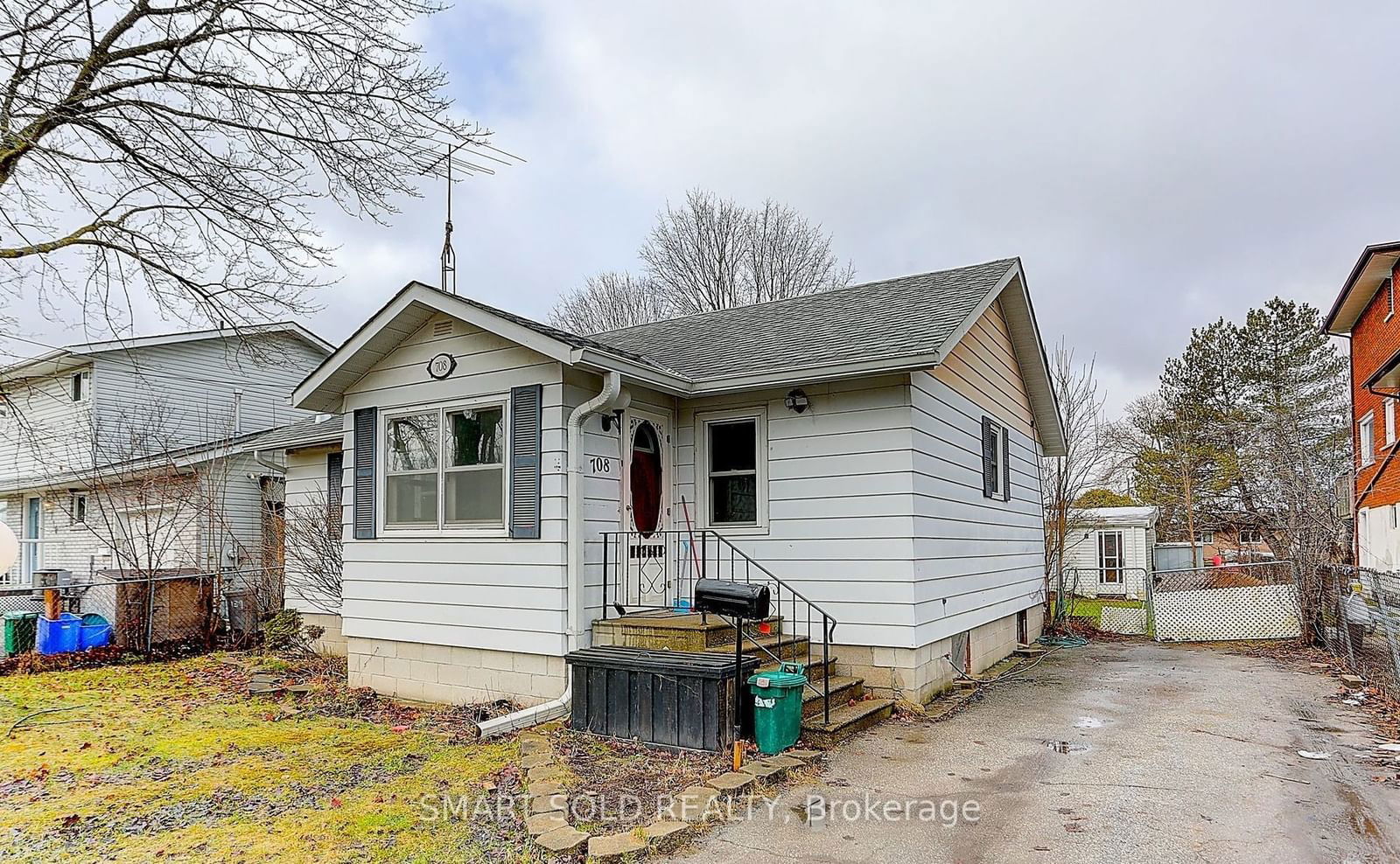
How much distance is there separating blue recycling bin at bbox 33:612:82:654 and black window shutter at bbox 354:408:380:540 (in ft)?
19.0

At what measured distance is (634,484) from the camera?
842cm

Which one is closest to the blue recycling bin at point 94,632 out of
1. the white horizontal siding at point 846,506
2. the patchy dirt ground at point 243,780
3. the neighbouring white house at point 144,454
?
the neighbouring white house at point 144,454

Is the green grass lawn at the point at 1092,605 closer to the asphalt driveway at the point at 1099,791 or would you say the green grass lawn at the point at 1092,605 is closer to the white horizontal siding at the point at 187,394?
the asphalt driveway at the point at 1099,791

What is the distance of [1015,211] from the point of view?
18.2 m

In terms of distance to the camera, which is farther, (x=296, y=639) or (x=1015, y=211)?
(x=1015, y=211)

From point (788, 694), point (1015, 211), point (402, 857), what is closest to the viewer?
point (402, 857)

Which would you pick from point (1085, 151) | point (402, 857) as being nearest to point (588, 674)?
point (402, 857)

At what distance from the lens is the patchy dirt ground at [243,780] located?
4719 mm

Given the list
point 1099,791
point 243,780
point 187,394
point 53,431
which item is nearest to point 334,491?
point 243,780

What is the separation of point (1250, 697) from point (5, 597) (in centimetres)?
1831

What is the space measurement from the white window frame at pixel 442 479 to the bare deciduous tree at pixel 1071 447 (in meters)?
11.8

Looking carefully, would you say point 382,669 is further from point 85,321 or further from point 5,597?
point 5,597

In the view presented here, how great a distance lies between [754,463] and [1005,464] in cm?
468

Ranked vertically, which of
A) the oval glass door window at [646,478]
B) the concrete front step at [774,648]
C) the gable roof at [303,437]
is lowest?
the concrete front step at [774,648]
